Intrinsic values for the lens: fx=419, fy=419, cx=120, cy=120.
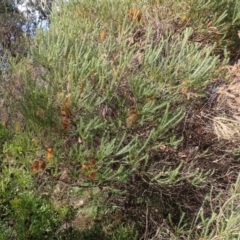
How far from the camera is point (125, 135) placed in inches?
165

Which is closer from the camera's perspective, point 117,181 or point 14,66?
point 117,181

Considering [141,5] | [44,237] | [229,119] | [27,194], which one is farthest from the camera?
[141,5]

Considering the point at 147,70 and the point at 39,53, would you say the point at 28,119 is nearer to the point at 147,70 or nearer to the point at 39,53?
the point at 39,53

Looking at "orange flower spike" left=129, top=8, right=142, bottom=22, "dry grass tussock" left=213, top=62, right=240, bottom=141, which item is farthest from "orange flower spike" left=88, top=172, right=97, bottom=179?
"orange flower spike" left=129, top=8, right=142, bottom=22

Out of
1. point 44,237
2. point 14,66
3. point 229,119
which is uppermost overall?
point 14,66

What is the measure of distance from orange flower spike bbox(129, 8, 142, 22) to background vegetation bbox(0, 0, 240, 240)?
2 cm

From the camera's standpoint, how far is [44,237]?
11.5 ft

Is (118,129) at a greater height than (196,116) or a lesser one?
greater

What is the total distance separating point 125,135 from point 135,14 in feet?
6.17

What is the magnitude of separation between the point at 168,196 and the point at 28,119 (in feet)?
5.96

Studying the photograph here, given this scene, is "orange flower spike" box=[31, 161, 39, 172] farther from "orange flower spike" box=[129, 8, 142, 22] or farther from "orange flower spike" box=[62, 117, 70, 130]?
"orange flower spike" box=[129, 8, 142, 22]

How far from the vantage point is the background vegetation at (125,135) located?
408cm

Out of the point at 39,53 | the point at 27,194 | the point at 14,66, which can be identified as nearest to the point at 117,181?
the point at 27,194

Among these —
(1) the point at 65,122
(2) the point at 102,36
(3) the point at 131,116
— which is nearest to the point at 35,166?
(1) the point at 65,122
